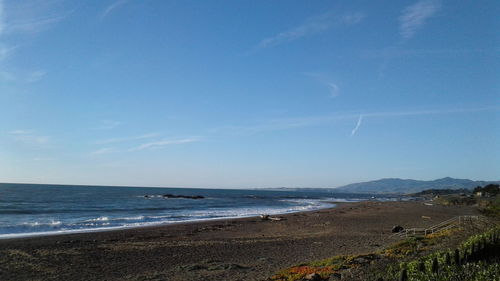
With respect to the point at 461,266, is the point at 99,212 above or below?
below

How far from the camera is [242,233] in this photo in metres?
24.3

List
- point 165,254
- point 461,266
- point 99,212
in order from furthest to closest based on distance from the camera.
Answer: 1. point 99,212
2. point 165,254
3. point 461,266

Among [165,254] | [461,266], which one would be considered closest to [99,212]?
[165,254]

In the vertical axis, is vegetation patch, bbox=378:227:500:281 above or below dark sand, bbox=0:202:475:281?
above

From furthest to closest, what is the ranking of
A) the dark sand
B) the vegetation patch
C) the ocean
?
1. the ocean
2. the dark sand
3. the vegetation patch

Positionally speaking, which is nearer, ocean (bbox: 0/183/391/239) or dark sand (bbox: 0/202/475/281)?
dark sand (bbox: 0/202/475/281)

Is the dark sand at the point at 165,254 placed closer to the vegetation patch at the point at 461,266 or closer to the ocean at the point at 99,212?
the vegetation patch at the point at 461,266

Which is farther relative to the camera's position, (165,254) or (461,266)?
(165,254)

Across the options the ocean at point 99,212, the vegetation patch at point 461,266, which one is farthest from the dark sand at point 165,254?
the ocean at point 99,212

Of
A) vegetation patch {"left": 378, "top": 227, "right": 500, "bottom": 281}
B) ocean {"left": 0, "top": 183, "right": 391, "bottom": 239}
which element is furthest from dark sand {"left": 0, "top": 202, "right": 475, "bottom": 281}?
ocean {"left": 0, "top": 183, "right": 391, "bottom": 239}

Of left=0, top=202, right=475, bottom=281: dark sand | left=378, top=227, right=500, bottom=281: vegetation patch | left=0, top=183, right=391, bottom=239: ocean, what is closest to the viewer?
left=378, top=227, right=500, bottom=281: vegetation patch

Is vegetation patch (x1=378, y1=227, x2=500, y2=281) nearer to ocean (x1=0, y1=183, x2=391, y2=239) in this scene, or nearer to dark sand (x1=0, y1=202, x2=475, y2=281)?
dark sand (x1=0, y1=202, x2=475, y2=281)

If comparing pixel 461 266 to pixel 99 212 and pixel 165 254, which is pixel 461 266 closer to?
pixel 165 254

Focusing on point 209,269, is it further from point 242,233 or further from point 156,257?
point 242,233
